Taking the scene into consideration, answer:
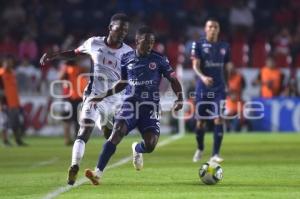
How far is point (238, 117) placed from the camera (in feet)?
90.0

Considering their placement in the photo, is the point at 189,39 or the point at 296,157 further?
the point at 189,39

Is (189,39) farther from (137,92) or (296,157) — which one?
(137,92)

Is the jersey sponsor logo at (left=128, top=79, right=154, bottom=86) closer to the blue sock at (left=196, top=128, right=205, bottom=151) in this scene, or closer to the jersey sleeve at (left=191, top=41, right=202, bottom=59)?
the jersey sleeve at (left=191, top=41, right=202, bottom=59)

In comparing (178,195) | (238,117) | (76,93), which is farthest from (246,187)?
(238,117)

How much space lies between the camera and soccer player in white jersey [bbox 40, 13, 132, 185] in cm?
1340

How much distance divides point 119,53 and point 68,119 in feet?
32.5

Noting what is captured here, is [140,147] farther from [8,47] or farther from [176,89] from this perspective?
[8,47]

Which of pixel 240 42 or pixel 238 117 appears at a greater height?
pixel 240 42

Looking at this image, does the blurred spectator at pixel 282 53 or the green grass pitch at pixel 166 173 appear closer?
the green grass pitch at pixel 166 173

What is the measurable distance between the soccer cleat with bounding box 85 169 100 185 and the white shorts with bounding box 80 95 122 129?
1116 mm

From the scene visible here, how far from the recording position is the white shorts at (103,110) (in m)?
13.5

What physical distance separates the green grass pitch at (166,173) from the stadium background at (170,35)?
4742mm

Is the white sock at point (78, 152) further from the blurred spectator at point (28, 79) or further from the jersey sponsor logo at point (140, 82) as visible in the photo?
the blurred spectator at point (28, 79)

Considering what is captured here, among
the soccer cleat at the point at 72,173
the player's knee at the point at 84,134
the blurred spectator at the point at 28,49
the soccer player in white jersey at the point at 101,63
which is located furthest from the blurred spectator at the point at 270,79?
the soccer cleat at the point at 72,173
